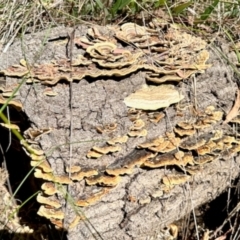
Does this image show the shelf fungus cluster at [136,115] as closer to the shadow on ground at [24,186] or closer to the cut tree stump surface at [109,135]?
the cut tree stump surface at [109,135]

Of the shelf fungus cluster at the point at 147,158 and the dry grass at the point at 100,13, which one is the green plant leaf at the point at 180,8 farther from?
the shelf fungus cluster at the point at 147,158

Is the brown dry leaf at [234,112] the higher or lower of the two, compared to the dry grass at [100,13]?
lower

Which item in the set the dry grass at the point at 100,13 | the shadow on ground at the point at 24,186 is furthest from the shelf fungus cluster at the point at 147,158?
the dry grass at the point at 100,13

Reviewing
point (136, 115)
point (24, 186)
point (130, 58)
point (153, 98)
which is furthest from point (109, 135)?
point (24, 186)

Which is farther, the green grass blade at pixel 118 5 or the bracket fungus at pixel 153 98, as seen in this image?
the green grass blade at pixel 118 5

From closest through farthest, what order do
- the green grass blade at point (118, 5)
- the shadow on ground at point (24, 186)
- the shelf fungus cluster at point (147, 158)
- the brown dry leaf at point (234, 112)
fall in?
the shelf fungus cluster at point (147, 158) < the shadow on ground at point (24, 186) < the brown dry leaf at point (234, 112) < the green grass blade at point (118, 5)

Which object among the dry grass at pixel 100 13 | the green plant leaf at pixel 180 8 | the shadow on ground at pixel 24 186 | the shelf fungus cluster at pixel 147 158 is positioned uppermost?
the green plant leaf at pixel 180 8

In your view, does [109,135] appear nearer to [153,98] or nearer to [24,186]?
[153,98]

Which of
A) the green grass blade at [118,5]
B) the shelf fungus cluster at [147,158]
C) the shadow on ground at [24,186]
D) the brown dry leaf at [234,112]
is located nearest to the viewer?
the shelf fungus cluster at [147,158]

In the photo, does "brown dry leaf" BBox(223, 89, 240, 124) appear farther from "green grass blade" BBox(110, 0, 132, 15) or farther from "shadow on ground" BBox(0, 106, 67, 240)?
"shadow on ground" BBox(0, 106, 67, 240)

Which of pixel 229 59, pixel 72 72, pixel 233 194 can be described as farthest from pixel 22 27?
pixel 233 194
